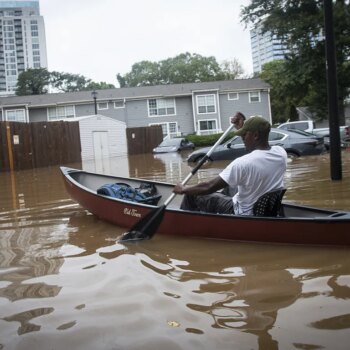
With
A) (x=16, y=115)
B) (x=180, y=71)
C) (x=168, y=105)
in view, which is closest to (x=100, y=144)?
(x=168, y=105)

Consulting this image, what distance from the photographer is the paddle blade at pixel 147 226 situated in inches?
214

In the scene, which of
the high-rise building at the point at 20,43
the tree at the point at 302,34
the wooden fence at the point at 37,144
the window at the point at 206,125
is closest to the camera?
the wooden fence at the point at 37,144

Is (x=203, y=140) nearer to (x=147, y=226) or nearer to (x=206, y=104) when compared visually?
(x=206, y=104)

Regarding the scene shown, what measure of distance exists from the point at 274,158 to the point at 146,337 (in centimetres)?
242

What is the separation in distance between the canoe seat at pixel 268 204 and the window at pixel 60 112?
138 feet

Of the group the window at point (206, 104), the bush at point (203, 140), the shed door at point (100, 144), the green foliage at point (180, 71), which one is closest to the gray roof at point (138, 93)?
the window at point (206, 104)

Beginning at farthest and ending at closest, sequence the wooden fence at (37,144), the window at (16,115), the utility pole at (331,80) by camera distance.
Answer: the window at (16,115) < the wooden fence at (37,144) < the utility pole at (331,80)

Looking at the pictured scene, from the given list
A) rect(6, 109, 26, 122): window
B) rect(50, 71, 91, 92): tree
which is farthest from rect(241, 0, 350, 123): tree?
rect(50, 71, 91, 92): tree

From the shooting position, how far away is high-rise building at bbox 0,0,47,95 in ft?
449

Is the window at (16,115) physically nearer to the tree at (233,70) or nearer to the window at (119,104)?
the window at (119,104)

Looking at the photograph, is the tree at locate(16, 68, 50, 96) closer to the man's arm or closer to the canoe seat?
the man's arm

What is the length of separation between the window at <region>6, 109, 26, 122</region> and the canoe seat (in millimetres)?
42788

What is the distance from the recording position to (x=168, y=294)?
3.73m

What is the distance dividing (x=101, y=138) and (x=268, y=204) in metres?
28.9
